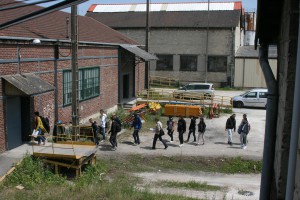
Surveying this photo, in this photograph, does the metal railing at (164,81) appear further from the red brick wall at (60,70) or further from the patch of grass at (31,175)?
the patch of grass at (31,175)

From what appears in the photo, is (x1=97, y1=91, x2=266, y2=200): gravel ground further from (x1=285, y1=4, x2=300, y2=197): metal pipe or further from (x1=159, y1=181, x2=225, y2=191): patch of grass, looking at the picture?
(x1=285, y1=4, x2=300, y2=197): metal pipe

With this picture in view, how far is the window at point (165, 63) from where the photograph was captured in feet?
157

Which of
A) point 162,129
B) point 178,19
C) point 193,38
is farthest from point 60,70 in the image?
point 178,19

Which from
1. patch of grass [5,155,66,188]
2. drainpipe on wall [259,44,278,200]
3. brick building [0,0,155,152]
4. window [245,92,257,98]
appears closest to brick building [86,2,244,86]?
window [245,92,257,98]

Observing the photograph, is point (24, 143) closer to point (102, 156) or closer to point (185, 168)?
point (102, 156)

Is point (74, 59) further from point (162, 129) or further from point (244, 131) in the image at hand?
point (244, 131)

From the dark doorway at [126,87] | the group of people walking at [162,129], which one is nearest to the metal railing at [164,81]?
the dark doorway at [126,87]

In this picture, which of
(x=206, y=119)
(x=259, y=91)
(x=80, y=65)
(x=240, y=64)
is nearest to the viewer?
(x=80, y=65)

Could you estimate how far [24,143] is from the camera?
17.2m

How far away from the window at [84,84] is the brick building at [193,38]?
892 inches

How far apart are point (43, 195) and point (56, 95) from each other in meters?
9.70

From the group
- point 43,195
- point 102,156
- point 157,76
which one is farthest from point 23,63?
point 157,76

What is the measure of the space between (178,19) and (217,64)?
7475 mm

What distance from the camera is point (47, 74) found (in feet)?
61.1
